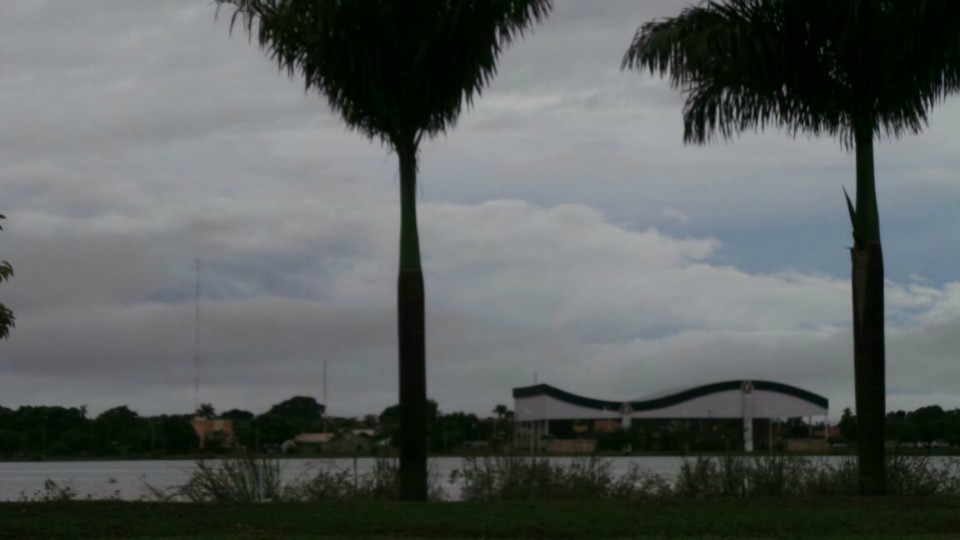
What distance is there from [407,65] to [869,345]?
776 centimetres

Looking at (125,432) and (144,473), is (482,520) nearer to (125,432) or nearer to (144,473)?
(144,473)

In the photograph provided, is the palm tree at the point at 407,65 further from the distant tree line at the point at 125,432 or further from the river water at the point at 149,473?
the distant tree line at the point at 125,432

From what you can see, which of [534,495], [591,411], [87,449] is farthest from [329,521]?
[591,411]

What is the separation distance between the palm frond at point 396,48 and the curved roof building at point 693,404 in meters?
10.7

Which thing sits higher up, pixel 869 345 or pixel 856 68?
pixel 856 68

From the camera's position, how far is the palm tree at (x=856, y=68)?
853 inches

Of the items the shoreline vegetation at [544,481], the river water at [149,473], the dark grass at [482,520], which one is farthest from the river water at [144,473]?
the dark grass at [482,520]

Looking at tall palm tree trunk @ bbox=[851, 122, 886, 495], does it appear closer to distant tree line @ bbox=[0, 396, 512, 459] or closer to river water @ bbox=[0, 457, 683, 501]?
river water @ bbox=[0, 457, 683, 501]

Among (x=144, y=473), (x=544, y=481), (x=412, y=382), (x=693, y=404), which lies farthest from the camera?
(x=693, y=404)

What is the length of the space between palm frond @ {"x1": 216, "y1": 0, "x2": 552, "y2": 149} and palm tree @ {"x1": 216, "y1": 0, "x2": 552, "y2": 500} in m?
0.01

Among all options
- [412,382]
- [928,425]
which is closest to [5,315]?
[412,382]

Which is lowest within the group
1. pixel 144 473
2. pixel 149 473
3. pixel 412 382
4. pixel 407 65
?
pixel 149 473

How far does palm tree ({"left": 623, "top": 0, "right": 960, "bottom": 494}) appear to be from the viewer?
21672 mm

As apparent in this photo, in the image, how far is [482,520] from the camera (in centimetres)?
1822
